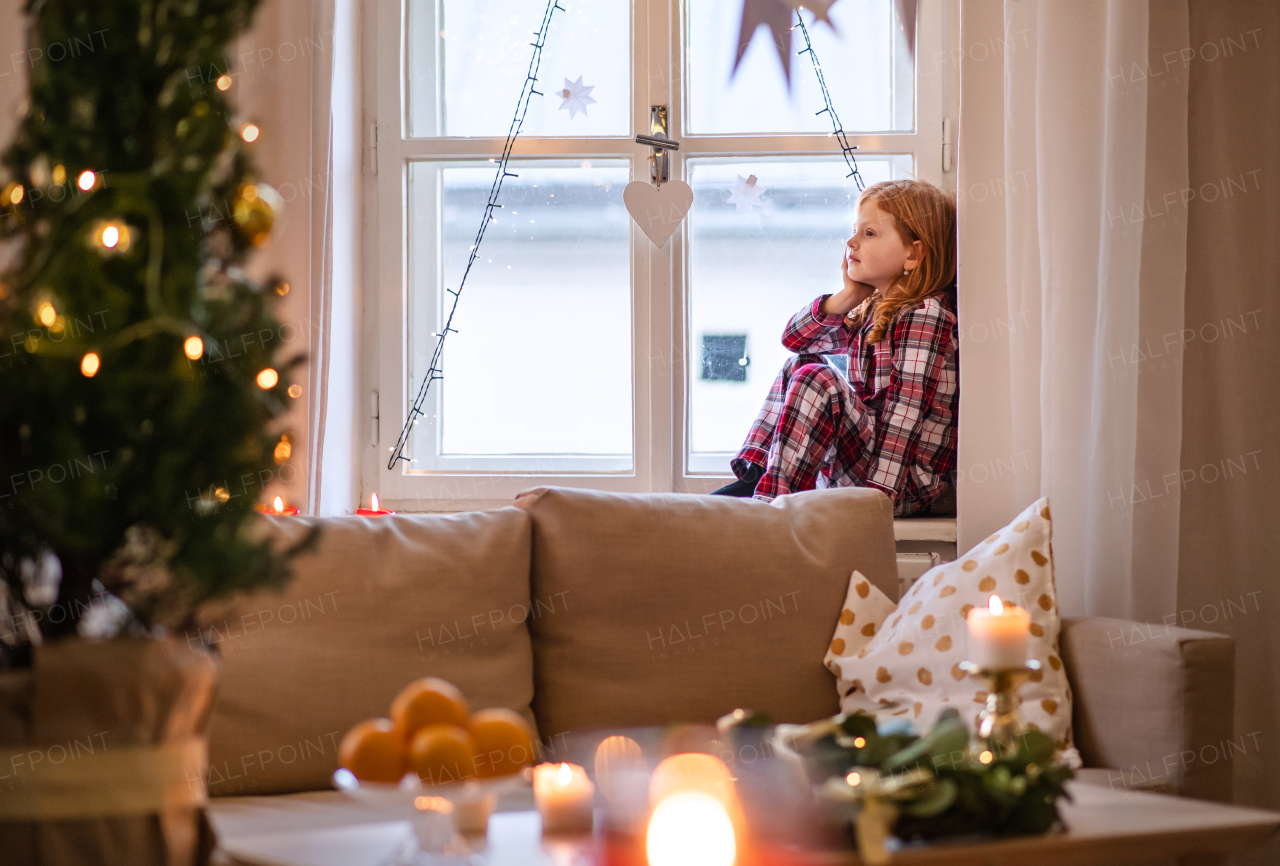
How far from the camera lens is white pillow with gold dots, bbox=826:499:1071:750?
158 cm

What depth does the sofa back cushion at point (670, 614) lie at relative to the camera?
5.47ft

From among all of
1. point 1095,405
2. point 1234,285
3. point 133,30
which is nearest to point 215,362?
point 133,30

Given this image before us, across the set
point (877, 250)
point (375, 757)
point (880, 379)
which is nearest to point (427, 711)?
point (375, 757)

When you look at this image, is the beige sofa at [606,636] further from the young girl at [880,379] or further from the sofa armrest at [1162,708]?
the young girl at [880,379]

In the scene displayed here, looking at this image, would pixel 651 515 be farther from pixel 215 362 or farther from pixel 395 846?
pixel 215 362

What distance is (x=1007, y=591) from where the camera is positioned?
1.66 meters

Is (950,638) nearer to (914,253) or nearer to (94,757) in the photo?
(914,253)

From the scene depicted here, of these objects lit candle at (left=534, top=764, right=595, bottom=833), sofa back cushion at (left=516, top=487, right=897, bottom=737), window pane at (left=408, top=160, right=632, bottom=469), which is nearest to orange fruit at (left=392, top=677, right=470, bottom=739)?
lit candle at (left=534, top=764, right=595, bottom=833)

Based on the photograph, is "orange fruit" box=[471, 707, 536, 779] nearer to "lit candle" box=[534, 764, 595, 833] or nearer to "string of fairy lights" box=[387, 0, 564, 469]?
"lit candle" box=[534, 764, 595, 833]

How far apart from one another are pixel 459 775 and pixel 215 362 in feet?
1.17

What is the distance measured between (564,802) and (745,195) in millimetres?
1802

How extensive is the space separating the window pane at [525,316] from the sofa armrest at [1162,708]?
125 cm

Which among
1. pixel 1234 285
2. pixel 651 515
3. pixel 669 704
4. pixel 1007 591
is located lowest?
pixel 669 704

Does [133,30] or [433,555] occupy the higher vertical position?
[133,30]
